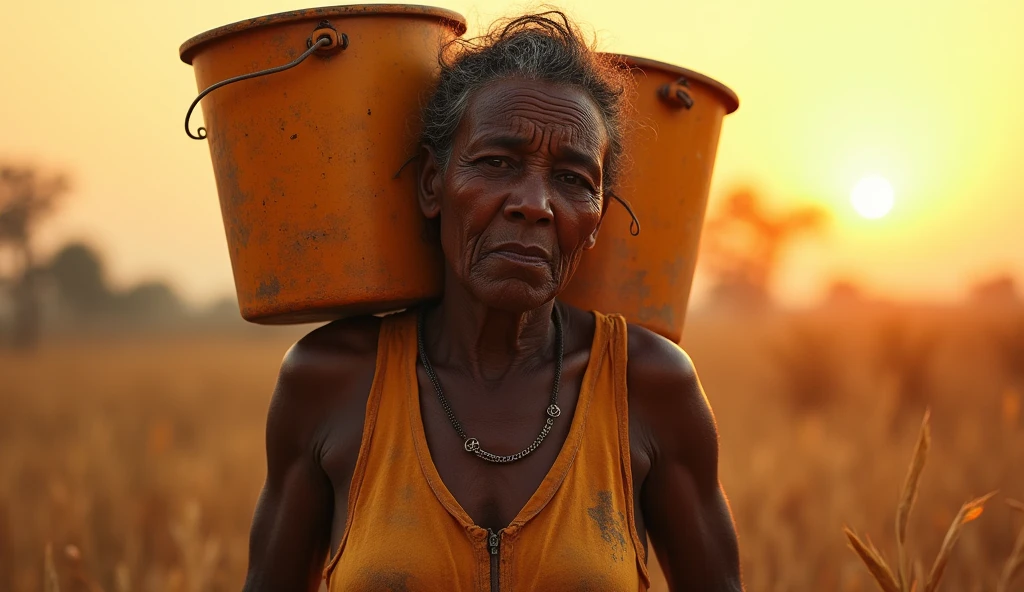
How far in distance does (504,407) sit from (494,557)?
420 mm

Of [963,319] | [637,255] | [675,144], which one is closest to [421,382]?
[637,255]

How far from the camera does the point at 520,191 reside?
2.44 m

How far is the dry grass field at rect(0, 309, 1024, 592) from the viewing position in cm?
512

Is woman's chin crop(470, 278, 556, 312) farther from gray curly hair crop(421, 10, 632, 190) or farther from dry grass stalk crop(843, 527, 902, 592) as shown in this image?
dry grass stalk crop(843, 527, 902, 592)

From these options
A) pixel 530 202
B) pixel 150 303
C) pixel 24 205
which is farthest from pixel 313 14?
pixel 150 303

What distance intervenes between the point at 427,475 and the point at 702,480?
2.52ft

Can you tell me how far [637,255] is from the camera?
299 cm

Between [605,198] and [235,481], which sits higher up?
[605,198]

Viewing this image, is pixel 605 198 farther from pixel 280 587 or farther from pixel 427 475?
pixel 280 587

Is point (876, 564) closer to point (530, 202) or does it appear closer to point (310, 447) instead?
point (530, 202)

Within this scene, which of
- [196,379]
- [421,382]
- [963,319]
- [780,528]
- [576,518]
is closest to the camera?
[576,518]

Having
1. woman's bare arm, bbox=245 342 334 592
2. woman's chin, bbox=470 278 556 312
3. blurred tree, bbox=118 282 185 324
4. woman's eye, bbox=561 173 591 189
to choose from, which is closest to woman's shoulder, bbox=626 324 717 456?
woman's chin, bbox=470 278 556 312

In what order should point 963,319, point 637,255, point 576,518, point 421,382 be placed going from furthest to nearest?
point 963,319 < point 637,255 < point 421,382 < point 576,518

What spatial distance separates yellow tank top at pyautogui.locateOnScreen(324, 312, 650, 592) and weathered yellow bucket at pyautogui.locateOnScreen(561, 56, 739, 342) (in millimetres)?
417
